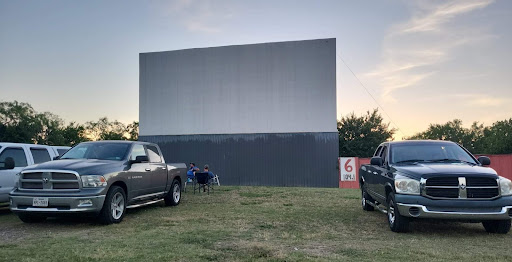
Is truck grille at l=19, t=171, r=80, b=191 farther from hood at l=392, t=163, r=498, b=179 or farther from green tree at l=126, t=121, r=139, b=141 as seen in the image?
green tree at l=126, t=121, r=139, b=141

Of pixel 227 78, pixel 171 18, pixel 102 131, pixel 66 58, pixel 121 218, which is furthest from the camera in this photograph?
pixel 102 131

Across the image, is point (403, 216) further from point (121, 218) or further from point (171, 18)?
point (171, 18)

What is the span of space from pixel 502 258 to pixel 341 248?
217 centimetres

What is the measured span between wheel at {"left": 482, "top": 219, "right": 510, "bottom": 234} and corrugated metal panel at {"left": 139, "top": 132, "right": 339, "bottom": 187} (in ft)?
62.8

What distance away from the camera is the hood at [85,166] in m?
8.00

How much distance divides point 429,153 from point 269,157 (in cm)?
1943

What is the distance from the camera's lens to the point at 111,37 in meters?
20.5

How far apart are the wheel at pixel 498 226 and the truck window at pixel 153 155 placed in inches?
313

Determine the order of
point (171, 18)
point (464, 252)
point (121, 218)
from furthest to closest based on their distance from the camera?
1. point (171, 18)
2. point (121, 218)
3. point (464, 252)

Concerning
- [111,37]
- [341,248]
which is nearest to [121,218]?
[341,248]

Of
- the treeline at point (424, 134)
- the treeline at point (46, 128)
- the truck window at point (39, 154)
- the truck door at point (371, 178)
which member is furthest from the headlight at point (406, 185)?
the treeline at point (46, 128)

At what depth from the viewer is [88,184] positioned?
7.95m

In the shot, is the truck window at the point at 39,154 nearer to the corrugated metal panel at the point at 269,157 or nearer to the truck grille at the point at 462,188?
the truck grille at the point at 462,188

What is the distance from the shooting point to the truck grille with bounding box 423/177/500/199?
6.80 meters
